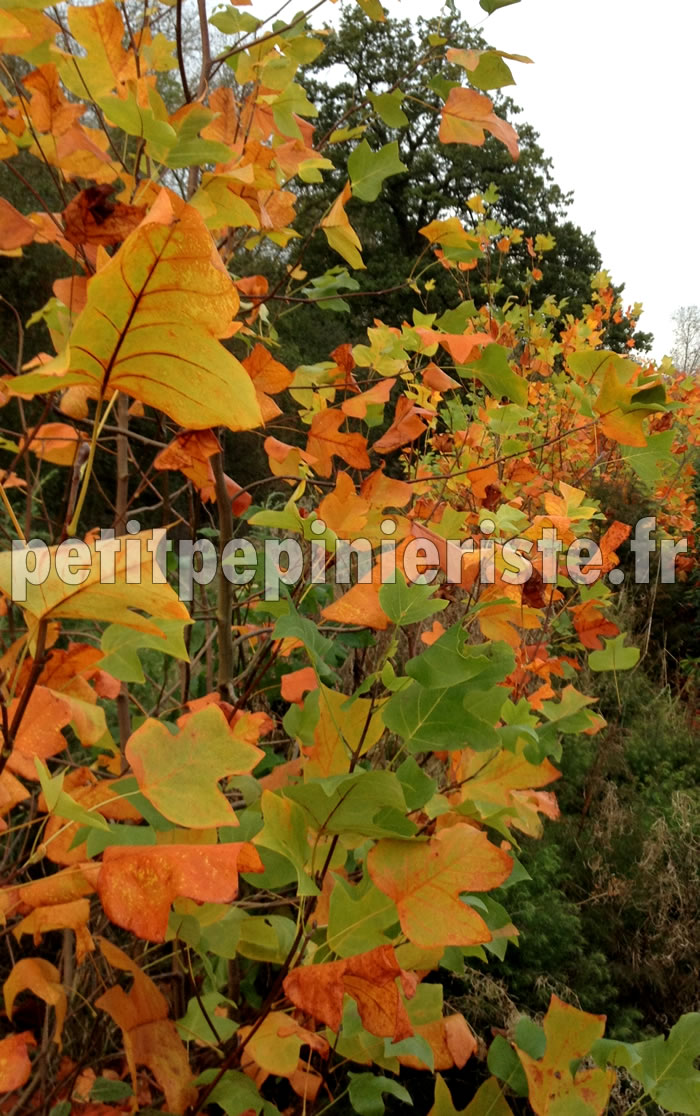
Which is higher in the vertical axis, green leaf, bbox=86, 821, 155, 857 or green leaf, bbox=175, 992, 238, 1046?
green leaf, bbox=86, 821, 155, 857

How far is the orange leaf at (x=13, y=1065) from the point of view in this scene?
0.46m

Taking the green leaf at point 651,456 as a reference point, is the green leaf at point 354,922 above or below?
below

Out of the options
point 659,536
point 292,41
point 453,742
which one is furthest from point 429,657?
point 659,536

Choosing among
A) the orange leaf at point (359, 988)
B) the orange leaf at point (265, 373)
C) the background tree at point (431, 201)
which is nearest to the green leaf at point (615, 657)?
the orange leaf at point (265, 373)

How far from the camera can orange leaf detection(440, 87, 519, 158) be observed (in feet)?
2.32

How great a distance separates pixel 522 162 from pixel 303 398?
12.2m

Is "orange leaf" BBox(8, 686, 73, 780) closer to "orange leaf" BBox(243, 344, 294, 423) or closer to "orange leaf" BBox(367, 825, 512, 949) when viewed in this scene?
"orange leaf" BBox(367, 825, 512, 949)

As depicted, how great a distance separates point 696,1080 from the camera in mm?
617

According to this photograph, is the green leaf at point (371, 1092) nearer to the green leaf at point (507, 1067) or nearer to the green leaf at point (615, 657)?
the green leaf at point (507, 1067)

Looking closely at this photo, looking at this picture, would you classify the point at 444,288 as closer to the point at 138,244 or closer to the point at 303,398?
the point at 303,398

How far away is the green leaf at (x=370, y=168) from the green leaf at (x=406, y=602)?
1.63 feet

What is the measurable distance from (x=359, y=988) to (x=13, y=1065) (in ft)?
0.81

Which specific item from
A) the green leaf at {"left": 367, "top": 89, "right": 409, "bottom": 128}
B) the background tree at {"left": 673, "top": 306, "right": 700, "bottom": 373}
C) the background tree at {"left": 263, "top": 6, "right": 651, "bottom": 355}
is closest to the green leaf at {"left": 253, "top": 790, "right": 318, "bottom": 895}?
the green leaf at {"left": 367, "top": 89, "right": 409, "bottom": 128}

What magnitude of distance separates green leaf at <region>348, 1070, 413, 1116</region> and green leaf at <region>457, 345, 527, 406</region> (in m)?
0.64
